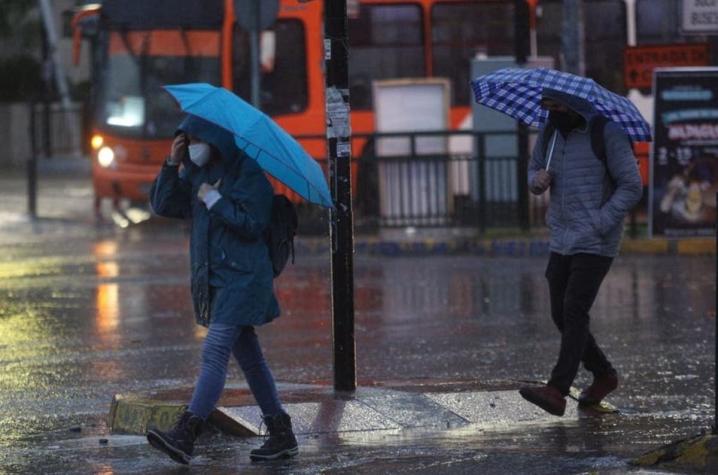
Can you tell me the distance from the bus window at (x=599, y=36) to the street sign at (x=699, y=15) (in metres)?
7.76

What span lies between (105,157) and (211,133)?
17194 millimetres

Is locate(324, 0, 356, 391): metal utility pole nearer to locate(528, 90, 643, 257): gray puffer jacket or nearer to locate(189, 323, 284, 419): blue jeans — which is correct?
locate(528, 90, 643, 257): gray puffer jacket

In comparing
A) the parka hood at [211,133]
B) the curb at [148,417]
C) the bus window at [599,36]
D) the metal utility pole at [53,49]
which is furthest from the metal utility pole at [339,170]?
the metal utility pole at [53,49]

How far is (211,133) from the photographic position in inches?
292

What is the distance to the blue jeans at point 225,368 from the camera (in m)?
7.48

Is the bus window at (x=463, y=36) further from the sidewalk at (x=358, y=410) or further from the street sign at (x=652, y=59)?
the sidewalk at (x=358, y=410)

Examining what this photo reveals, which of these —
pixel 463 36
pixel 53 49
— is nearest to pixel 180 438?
pixel 463 36

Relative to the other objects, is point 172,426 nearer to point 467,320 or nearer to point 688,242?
point 467,320

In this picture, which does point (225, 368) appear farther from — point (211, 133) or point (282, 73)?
point (282, 73)

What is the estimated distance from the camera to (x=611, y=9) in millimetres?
23766

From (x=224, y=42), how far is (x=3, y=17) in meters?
20.3

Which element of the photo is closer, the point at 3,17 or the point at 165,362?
the point at 165,362

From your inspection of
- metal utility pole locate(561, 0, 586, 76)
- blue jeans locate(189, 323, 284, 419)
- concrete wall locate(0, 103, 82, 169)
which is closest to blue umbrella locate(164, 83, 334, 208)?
blue jeans locate(189, 323, 284, 419)

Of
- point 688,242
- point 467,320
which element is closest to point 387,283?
point 467,320
